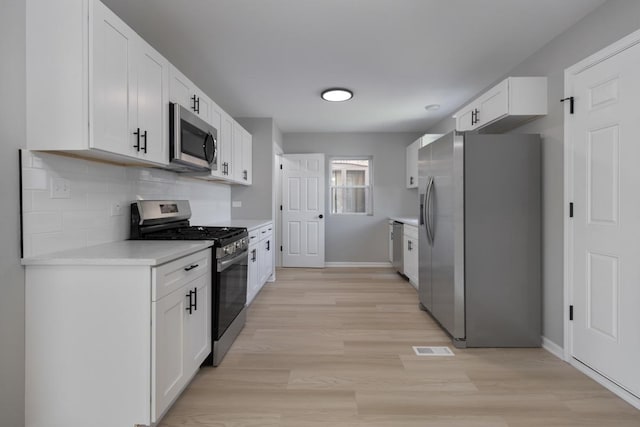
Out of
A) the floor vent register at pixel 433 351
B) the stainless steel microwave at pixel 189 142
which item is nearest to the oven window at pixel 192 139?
the stainless steel microwave at pixel 189 142

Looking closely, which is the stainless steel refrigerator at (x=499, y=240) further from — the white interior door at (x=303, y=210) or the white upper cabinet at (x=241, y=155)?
the white interior door at (x=303, y=210)

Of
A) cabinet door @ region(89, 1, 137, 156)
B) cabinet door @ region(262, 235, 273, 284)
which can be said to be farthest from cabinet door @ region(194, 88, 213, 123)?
cabinet door @ region(262, 235, 273, 284)

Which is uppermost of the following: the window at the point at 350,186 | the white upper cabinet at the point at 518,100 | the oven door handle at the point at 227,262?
the white upper cabinet at the point at 518,100

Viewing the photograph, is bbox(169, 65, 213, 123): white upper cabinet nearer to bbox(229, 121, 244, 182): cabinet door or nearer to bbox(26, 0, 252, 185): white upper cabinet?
bbox(26, 0, 252, 185): white upper cabinet

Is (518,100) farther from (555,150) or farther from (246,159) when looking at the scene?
(246,159)

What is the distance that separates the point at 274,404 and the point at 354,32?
2658mm

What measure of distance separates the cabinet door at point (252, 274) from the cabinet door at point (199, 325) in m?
1.26

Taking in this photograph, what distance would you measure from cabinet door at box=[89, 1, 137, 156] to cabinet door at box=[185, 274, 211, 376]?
0.92m

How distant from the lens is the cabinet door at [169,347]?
1665 millimetres

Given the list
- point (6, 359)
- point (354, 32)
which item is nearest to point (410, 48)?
point (354, 32)

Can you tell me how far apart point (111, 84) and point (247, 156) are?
3110 mm

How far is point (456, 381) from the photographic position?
7.49 ft

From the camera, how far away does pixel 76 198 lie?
2.00 m

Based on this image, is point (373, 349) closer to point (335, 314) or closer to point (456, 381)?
point (456, 381)
